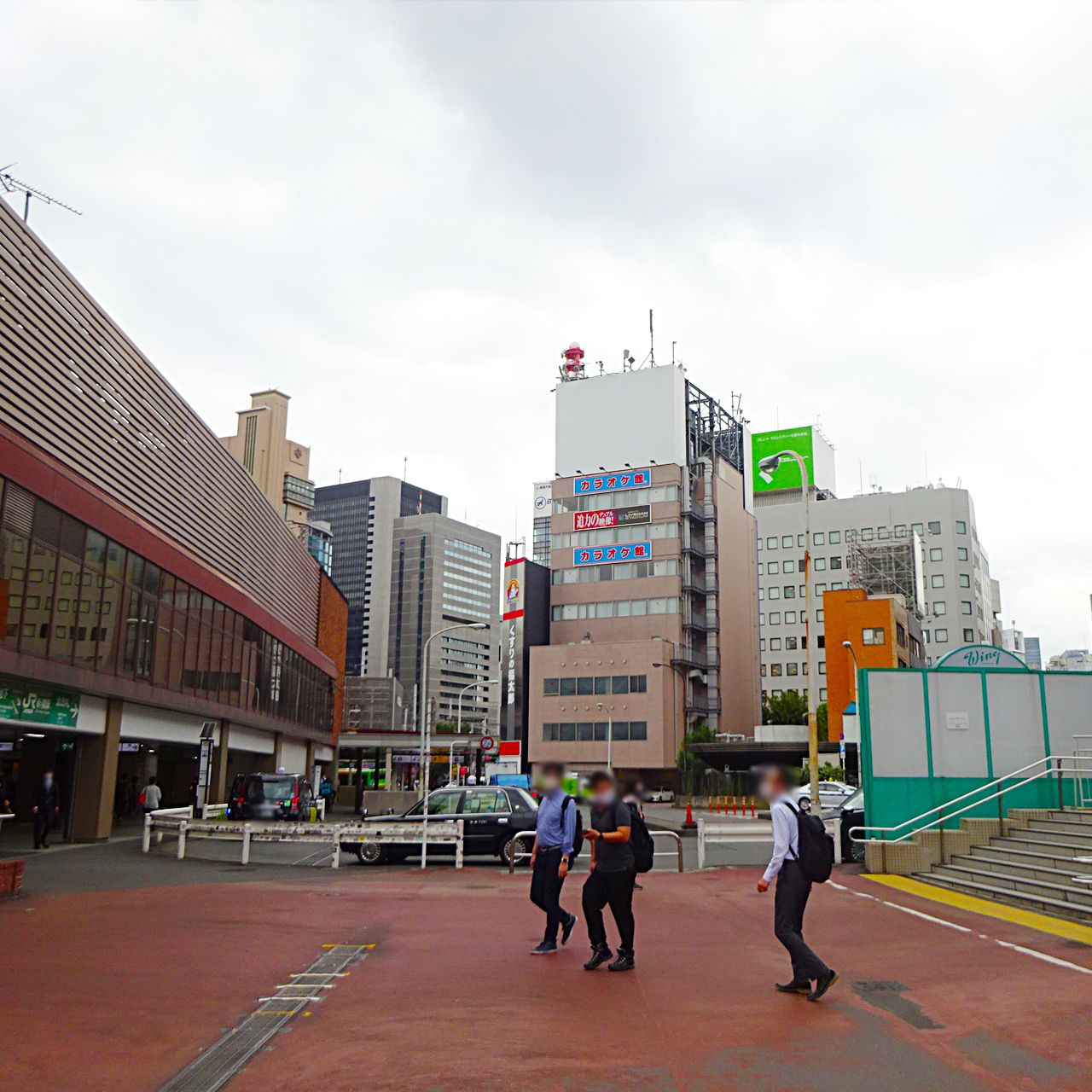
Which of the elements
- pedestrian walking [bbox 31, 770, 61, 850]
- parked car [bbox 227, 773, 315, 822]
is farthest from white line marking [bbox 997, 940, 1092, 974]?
parked car [bbox 227, 773, 315, 822]

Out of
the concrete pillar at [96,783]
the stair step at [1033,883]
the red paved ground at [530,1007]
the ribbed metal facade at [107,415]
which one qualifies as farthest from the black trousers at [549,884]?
the concrete pillar at [96,783]

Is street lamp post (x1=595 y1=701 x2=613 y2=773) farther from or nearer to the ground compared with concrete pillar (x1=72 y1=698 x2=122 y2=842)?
farther from the ground

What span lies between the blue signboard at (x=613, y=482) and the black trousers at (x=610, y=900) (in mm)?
84920

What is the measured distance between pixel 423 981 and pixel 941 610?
113m

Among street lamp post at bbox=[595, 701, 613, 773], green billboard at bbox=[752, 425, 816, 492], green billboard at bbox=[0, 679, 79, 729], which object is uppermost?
green billboard at bbox=[752, 425, 816, 492]

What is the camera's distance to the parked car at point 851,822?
20406 millimetres

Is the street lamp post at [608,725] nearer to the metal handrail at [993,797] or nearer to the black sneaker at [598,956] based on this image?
the metal handrail at [993,797]

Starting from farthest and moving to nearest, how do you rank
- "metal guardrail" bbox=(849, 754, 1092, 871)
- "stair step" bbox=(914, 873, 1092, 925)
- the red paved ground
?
"metal guardrail" bbox=(849, 754, 1092, 871) < "stair step" bbox=(914, 873, 1092, 925) < the red paved ground

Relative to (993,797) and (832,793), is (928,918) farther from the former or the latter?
(832,793)

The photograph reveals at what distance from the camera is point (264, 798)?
31891 mm

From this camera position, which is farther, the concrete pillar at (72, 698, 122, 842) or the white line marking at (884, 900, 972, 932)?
the concrete pillar at (72, 698, 122, 842)

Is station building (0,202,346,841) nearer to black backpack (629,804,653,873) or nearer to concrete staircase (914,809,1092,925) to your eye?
black backpack (629,804,653,873)

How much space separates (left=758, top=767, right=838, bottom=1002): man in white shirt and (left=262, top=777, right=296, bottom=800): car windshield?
26.4 meters

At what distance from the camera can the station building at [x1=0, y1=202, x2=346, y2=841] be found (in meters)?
22.2
